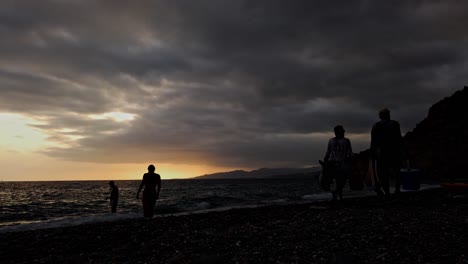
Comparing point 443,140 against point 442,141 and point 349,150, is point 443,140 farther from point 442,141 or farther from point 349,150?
point 349,150

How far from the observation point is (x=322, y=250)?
6.98m

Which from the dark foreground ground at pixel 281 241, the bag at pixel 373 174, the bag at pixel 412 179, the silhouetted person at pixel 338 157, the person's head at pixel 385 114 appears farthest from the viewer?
the bag at pixel 412 179

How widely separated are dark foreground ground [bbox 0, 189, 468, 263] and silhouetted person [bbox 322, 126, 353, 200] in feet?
8.44

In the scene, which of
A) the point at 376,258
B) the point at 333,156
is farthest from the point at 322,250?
the point at 333,156

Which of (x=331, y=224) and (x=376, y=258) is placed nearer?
(x=376, y=258)

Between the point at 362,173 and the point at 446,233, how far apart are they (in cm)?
6540

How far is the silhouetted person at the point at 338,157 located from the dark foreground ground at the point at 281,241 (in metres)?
2.57

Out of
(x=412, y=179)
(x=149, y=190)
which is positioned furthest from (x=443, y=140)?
(x=149, y=190)

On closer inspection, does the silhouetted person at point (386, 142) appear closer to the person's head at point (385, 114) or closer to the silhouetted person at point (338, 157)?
the person's head at point (385, 114)

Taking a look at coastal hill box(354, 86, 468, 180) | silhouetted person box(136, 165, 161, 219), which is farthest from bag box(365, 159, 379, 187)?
coastal hill box(354, 86, 468, 180)

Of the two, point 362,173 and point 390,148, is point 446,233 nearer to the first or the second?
point 390,148

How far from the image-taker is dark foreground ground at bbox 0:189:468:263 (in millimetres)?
6750

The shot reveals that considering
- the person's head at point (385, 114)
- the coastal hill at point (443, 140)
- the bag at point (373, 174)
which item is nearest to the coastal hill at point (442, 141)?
the coastal hill at point (443, 140)

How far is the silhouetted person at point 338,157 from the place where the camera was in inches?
546
